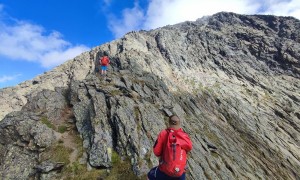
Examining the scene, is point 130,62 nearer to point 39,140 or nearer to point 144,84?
point 144,84

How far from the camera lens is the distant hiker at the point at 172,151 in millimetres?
9297

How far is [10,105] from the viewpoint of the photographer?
66438 millimetres

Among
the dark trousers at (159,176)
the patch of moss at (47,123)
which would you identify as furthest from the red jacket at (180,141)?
the patch of moss at (47,123)

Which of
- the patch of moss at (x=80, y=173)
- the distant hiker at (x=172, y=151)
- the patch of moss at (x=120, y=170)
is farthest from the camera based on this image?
the patch of moss at (x=80, y=173)

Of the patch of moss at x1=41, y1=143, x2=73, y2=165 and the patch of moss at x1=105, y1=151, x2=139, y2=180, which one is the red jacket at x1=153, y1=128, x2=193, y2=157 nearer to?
the patch of moss at x1=105, y1=151, x2=139, y2=180

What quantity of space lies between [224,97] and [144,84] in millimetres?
21754

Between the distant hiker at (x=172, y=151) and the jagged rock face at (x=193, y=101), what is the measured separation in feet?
31.1

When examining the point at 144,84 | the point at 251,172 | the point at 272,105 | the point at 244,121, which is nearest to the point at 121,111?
the point at 144,84

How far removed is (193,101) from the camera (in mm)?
45719

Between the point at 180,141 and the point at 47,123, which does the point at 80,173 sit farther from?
the point at 180,141

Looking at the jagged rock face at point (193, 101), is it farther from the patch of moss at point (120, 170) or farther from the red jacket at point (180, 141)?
the red jacket at point (180, 141)

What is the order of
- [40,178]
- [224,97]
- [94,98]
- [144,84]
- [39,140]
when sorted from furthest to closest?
[224,97]
[144,84]
[94,98]
[39,140]
[40,178]

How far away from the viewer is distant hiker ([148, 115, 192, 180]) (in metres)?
9.30

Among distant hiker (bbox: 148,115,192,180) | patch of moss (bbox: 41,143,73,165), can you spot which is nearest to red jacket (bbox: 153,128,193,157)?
distant hiker (bbox: 148,115,192,180)
